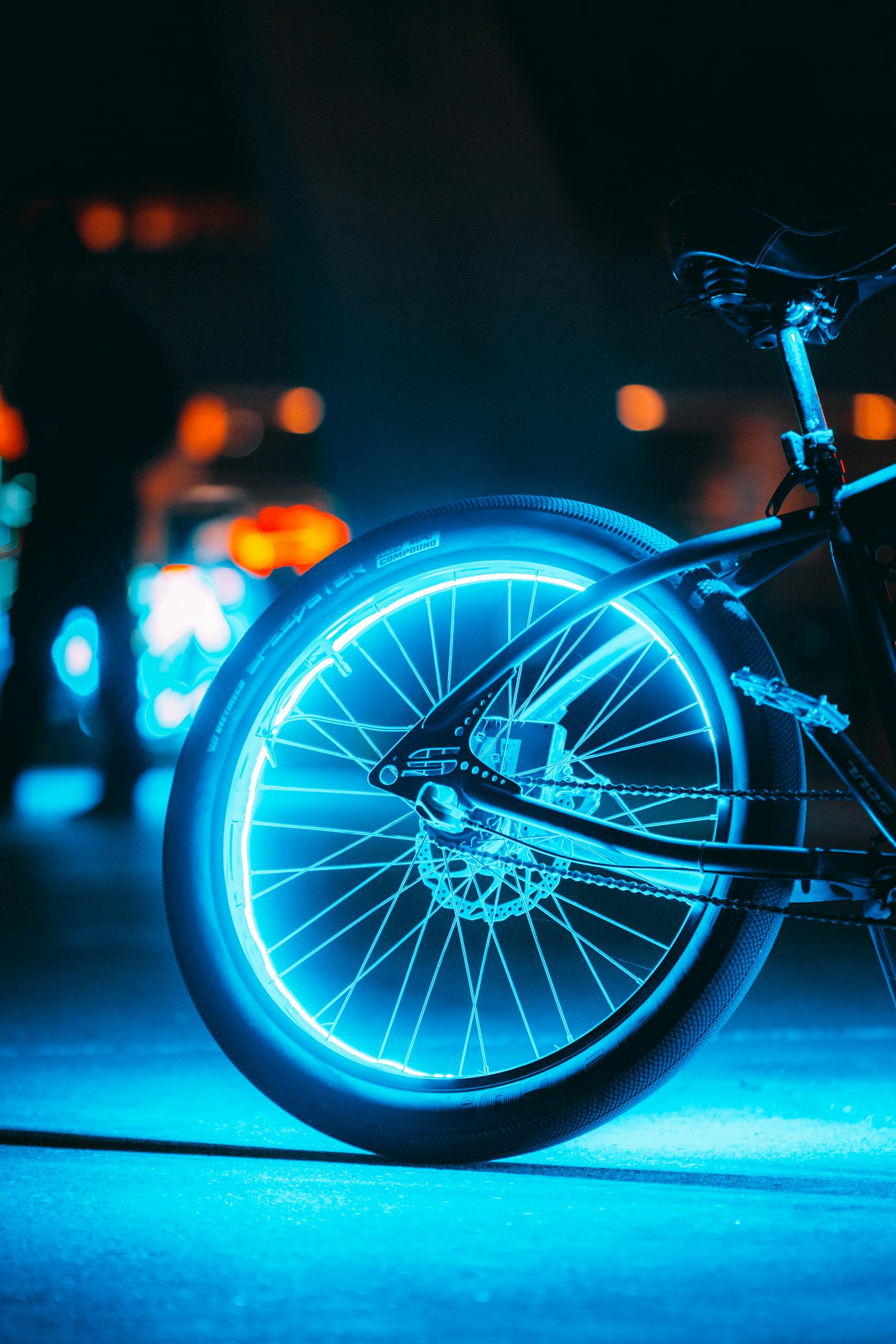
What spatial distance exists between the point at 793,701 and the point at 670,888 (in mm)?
283

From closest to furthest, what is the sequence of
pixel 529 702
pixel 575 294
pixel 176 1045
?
pixel 529 702, pixel 176 1045, pixel 575 294

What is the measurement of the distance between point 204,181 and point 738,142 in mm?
5645

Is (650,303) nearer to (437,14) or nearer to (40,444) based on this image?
(437,14)

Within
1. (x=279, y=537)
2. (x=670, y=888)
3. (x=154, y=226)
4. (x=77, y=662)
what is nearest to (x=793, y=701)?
(x=670, y=888)

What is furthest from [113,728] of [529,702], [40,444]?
[529,702]

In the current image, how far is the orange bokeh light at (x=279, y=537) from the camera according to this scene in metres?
11.7

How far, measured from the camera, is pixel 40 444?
4.93 m

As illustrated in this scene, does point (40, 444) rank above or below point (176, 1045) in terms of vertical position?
above

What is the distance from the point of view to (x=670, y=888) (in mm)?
1525

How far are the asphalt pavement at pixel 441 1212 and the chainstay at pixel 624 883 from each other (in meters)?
0.34

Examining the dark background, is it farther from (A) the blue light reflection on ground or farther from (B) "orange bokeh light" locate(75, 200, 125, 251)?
(A) the blue light reflection on ground

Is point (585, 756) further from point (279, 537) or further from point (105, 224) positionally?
point (105, 224)

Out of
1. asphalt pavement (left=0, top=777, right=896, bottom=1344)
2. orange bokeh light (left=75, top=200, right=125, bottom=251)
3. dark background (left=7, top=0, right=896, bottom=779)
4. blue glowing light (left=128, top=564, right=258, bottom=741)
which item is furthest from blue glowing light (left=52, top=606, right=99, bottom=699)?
asphalt pavement (left=0, top=777, right=896, bottom=1344)

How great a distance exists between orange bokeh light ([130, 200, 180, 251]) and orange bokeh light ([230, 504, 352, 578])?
108 inches
